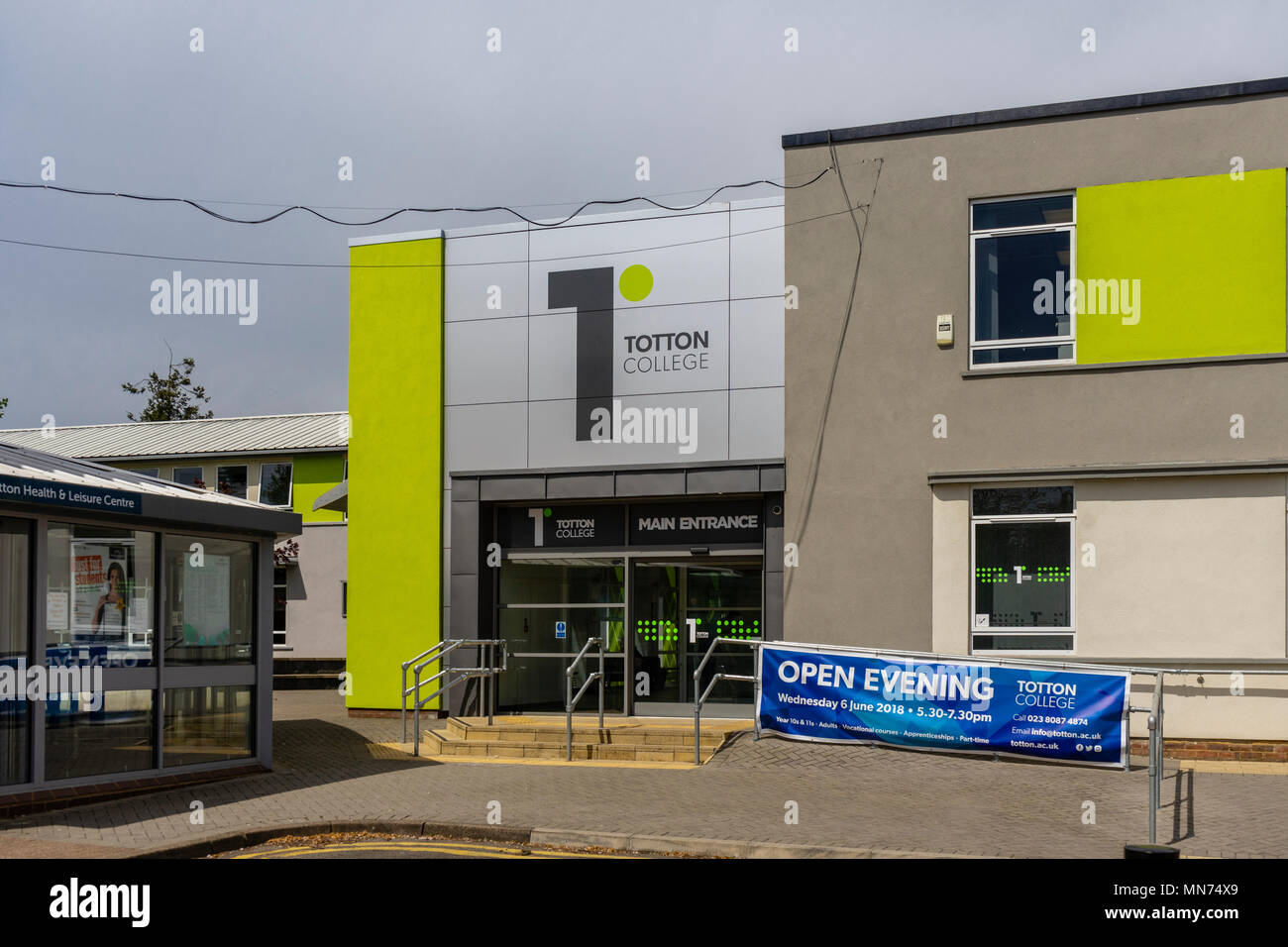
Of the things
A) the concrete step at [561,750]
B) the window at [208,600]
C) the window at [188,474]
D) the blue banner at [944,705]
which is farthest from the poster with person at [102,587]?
the window at [188,474]

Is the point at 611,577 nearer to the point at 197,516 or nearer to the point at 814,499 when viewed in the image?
the point at 814,499

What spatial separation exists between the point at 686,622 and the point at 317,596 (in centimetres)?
1918

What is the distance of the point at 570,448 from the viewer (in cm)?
1864

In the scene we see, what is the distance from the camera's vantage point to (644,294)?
60.2 ft

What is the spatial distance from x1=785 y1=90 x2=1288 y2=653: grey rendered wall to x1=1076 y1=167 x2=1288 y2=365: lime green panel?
0.22m

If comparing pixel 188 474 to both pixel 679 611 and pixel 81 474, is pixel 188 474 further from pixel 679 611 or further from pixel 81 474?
pixel 81 474

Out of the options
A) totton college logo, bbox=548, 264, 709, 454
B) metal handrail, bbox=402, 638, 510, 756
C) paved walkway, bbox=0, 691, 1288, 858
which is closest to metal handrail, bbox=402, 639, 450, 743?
metal handrail, bbox=402, 638, 510, 756

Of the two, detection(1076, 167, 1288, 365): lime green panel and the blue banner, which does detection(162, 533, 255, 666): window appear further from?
detection(1076, 167, 1288, 365): lime green panel

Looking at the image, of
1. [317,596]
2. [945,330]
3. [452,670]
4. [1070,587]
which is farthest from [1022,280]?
[317,596]

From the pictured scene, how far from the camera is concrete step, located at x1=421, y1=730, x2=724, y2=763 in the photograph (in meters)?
15.3

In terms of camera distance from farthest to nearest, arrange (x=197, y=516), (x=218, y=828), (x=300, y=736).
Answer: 1. (x=300, y=736)
2. (x=197, y=516)
3. (x=218, y=828)

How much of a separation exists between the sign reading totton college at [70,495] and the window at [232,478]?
28.1m
